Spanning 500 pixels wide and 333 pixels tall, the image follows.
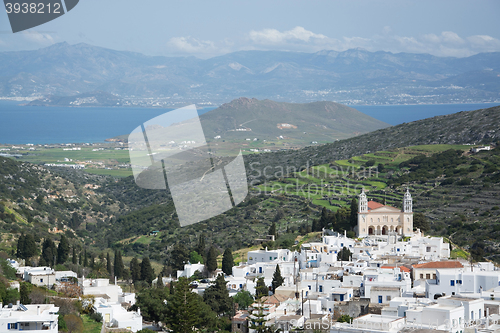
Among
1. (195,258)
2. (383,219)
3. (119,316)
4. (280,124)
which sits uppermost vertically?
(280,124)

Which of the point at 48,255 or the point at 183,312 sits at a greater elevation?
the point at 48,255

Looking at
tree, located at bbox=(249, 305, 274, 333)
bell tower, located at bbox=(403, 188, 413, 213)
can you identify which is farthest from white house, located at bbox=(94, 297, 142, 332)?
bell tower, located at bbox=(403, 188, 413, 213)

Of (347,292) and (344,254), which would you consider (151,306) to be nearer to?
(347,292)

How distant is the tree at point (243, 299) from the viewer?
2383 centimetres

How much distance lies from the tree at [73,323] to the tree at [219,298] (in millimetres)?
5200

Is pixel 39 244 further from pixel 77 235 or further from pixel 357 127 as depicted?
pixel 357 127

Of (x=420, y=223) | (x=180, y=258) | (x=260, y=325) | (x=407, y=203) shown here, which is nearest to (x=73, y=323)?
(x=260, y=325)

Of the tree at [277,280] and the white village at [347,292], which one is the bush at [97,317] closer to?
the white village at [347,292]

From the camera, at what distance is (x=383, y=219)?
1422 inches

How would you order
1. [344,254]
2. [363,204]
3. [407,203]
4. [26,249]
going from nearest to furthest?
[344,254]
[26,249]
[407,203]
[363,204]

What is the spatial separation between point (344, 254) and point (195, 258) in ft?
26.3

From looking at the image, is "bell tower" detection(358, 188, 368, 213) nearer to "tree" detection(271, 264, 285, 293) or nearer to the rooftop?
the rooftop

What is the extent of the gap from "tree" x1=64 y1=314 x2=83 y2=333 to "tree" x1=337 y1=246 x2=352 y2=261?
1339 cm

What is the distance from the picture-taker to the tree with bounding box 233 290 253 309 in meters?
23.8
